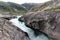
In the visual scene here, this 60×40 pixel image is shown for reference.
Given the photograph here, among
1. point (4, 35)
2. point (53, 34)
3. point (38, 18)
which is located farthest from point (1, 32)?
point (38, 18)

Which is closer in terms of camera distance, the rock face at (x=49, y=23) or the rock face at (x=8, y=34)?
the rock face at (x=8, y=34)

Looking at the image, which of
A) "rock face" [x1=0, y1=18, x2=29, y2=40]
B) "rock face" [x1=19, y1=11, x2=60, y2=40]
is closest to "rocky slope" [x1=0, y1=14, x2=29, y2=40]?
"rock face" [x1=0, y1=18, x2=29, y2=40]

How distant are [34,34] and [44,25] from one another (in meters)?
5.55

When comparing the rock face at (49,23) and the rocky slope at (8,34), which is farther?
the rock face at (49,23)

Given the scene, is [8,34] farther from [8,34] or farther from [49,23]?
[49,23]

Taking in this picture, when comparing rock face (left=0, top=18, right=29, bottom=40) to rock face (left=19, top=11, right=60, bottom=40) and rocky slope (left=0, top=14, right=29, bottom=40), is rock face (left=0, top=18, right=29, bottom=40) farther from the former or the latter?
rock face (left=19, top=11, right=60, bottom=40)

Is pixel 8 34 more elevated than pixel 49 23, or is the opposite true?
pixel 8 34

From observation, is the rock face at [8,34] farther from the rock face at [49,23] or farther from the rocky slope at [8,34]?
the rock face at [49,23]

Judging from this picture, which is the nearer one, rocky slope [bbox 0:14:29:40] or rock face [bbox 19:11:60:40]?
Answer: rocky slope [bbox 0:14:29:40]

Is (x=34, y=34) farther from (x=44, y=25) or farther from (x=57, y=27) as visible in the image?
(x=57, y=27)

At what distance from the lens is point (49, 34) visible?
34406 millimetres

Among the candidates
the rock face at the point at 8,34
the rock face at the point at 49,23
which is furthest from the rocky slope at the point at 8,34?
the rock face at the point at 49,23

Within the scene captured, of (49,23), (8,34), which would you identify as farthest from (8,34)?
(49,23)

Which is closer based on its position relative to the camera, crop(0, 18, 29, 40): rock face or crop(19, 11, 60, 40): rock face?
crop(0, 18, 29, 40): rock face
